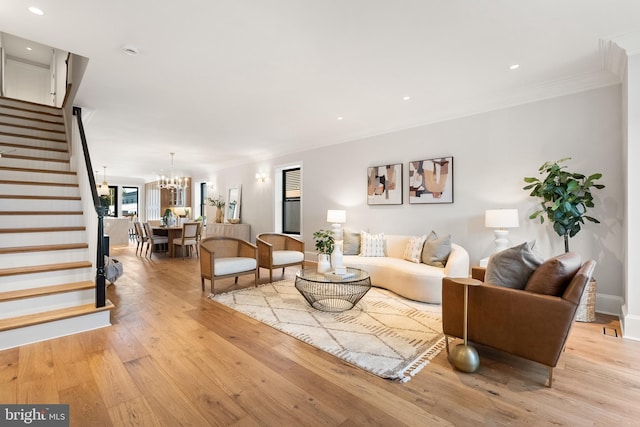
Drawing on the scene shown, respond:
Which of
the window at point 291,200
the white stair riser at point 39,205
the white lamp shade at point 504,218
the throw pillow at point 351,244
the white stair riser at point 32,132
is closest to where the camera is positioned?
the white stair riser at point 39,205

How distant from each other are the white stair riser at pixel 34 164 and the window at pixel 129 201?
384 inches

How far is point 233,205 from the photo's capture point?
8.88 meters

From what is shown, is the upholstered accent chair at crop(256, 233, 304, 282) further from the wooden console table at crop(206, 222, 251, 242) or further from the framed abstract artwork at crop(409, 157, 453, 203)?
the wooden console table at crop(206, 222, 251, 242)

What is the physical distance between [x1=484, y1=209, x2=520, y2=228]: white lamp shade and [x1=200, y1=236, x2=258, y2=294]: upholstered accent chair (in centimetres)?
333

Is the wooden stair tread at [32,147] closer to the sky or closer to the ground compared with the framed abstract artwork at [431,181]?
closer to the sky

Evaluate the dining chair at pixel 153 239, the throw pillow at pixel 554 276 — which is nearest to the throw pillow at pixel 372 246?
the throw pillow at pixel 554 276

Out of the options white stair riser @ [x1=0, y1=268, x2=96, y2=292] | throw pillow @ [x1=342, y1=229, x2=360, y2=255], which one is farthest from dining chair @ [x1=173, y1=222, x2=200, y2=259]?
throw pillow @ [x1=342, y1=229, x2=360, y2=255]

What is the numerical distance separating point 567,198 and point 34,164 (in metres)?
6.99

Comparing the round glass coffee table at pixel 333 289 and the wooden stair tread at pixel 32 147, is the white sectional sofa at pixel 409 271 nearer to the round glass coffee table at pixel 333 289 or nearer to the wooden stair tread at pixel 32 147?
the round glass coffee table at pixel 333 289

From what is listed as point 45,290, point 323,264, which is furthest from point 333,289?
point 45,290

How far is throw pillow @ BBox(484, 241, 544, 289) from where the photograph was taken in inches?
83.5

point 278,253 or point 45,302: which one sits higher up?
point 278,253

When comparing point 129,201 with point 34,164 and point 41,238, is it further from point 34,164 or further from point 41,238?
point 41,238

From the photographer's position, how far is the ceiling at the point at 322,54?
230 cm
